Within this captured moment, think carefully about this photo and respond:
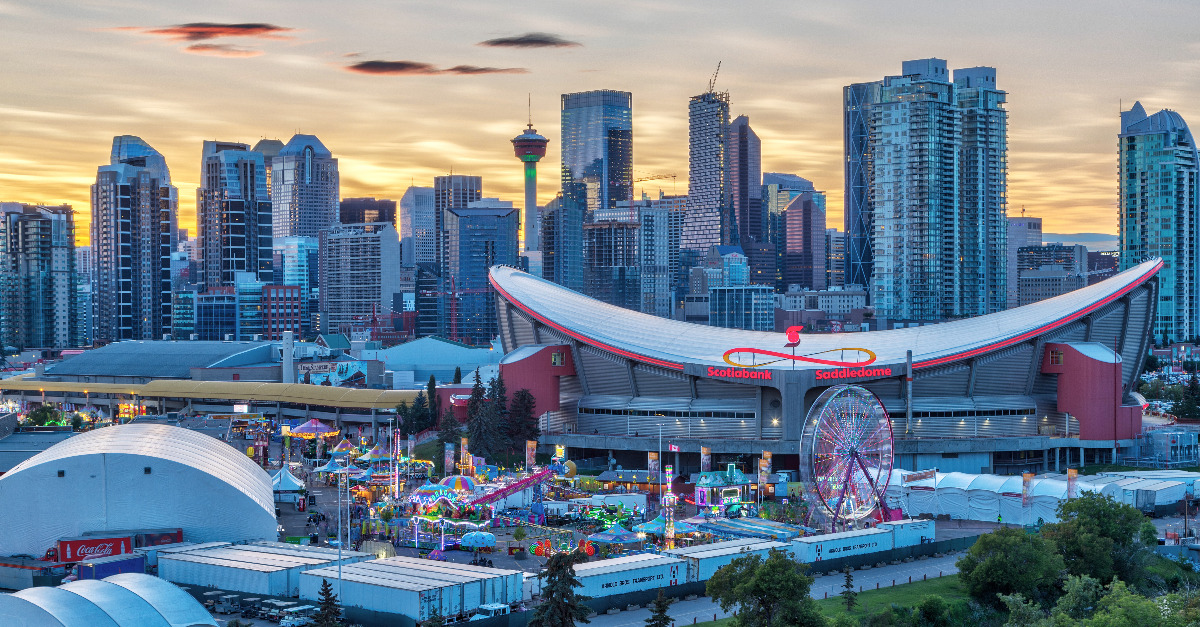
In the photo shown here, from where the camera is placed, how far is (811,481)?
196ft

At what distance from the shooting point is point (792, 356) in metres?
81.6

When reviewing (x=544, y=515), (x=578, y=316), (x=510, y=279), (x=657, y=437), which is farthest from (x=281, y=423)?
(x=544, y=515)

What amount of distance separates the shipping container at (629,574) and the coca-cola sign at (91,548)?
16.9 m

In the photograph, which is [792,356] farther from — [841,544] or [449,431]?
[841,544]

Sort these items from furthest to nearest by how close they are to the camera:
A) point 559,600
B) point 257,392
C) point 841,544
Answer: point 257,392 → point 841,544 → point 559,600

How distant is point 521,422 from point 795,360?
16510mm

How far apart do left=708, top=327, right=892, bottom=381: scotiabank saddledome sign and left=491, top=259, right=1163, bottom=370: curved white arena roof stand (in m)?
0.30

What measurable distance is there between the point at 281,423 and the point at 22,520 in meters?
54.8

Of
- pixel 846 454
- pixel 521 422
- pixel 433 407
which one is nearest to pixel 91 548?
pixel 846 454

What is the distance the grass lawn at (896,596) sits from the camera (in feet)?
154

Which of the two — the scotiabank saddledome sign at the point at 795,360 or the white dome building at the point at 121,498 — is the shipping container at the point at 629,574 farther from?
the scotiabank saddledome sign at the point at 795,360

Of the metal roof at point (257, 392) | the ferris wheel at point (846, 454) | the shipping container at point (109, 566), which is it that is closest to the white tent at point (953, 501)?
the ferris wheel at point (846, 454)

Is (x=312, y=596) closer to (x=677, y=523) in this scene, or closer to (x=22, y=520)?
(x=22, y=520)

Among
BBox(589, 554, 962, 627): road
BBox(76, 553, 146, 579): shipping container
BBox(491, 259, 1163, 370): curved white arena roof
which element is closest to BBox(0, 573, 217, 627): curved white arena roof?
BBox(76, 553, 146, 579): shipping container
